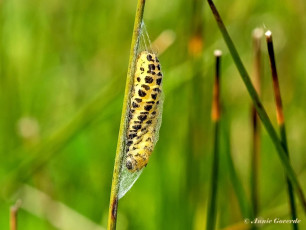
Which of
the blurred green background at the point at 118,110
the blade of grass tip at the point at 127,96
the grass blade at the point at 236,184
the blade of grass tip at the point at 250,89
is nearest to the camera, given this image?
the blade of grass tip at the point at 127,96

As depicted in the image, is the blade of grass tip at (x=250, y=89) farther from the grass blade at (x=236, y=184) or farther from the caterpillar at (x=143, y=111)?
the grass blade at (x=236, y=184)

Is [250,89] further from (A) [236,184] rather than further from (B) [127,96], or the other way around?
(A) [236,184]

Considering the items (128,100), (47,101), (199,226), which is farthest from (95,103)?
(47,101)

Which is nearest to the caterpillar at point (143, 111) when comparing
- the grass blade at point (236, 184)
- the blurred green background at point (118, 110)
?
the grass blade at point (236, 184)

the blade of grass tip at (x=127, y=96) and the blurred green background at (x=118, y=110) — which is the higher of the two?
the blade of grass tip at (x=127, y=96)

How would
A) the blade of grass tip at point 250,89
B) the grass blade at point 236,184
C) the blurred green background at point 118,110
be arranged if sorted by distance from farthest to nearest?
the blurred green background at point 118,110 → the grass blade at point 236,184 → the blade of grass tip at point 250,89

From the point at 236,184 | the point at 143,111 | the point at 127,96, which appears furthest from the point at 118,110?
the point at 127,96
